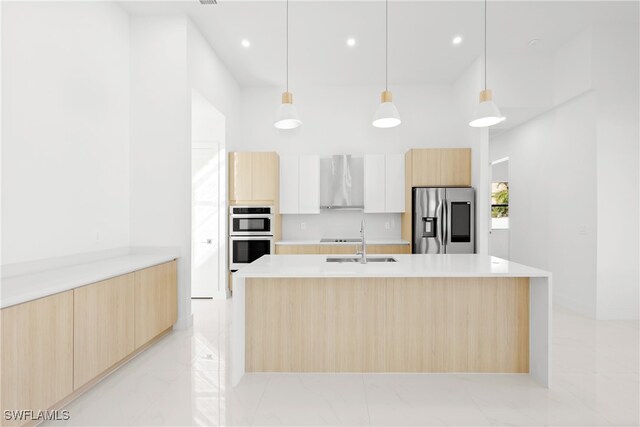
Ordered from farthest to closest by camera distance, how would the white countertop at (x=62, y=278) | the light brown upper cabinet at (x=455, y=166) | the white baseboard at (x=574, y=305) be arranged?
the light brown upper cabinet at (x=455, y=166) → the white baseboard at (x=574, y=305) → the white countertop at (x=62, y=278)

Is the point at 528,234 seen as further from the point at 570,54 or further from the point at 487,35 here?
the point at 487,35

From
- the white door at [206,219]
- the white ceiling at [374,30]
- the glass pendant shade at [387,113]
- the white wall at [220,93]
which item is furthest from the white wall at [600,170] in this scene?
the white door at [206,219]

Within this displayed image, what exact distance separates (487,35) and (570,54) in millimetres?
1249

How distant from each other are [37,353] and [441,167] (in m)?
4.87

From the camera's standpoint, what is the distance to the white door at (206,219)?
5.40m

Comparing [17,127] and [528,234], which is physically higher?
[17,127]

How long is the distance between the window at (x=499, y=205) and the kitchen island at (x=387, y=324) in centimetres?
526

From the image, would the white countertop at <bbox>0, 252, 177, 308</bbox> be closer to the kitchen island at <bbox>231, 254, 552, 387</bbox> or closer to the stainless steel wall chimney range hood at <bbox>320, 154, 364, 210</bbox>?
the kitchen island at <bbox>231, 254, 552, 387</bbox>

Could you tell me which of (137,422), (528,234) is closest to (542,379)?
(137,422)

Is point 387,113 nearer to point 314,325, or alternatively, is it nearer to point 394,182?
point 314,325

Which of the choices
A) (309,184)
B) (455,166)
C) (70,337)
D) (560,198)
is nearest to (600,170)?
(560,198)

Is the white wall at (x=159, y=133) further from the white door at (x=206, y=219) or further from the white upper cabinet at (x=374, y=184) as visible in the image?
the white upper cabinet at (x=374, y=184)

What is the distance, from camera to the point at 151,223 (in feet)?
12.8

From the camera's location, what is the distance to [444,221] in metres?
5.04
